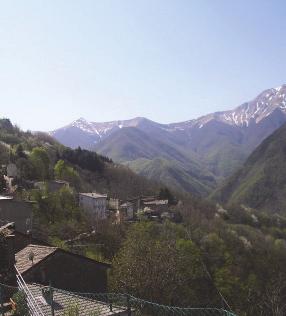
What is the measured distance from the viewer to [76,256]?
26.5 m

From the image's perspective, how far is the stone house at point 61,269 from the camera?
2467 centimetres

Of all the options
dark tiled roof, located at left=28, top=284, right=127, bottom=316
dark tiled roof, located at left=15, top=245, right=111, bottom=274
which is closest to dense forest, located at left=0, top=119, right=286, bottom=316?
dark tiled roof, located at left=15, top=245, right=111, bottom=274

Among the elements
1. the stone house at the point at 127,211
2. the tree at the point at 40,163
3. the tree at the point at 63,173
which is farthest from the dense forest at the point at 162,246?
the stone house at the point at 127,211

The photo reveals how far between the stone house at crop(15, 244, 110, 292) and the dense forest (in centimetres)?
1025

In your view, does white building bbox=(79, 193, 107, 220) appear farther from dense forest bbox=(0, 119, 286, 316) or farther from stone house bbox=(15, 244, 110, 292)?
stone house bbox=(15, 244, 110, 292)

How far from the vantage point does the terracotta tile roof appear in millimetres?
24458

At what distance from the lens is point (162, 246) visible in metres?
48.1

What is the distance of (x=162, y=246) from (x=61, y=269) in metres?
23.3

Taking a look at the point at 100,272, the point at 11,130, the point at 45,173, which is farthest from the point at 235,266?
the point at 11,130

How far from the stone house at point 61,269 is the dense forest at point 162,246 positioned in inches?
404

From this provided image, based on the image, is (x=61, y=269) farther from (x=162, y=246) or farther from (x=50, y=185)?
(x=50, y=185)

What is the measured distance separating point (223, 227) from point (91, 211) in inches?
1467

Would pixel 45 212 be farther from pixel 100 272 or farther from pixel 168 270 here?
pixel 100 272

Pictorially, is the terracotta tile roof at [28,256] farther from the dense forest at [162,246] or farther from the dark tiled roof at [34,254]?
the dense forest at [162,246]
